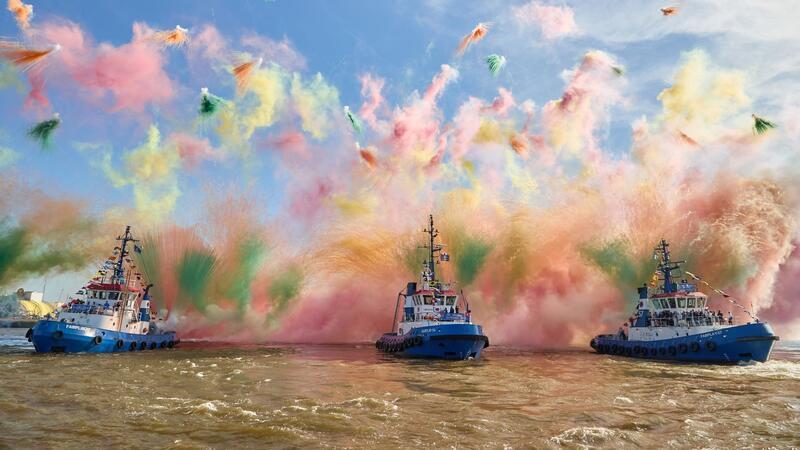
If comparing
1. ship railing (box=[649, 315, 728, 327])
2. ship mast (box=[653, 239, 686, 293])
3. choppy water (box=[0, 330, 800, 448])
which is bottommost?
choppy water (box=[0, 330, 800, 448])

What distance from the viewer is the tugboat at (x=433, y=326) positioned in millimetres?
44938

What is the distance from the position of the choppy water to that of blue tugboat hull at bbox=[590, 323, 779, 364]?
8.32 meters

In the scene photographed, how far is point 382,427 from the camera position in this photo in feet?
52.1

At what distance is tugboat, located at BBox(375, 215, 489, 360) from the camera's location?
44.9 metres

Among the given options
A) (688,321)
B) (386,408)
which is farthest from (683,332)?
(386,408)

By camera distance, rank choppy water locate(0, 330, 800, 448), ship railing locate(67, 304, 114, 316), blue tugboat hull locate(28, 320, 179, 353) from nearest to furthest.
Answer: choppy water locate(0, 330, 800, 448) → blue tugboat hull locate(28, 320, 179, 353) → ship railing locate(67, 304, 114, 316)

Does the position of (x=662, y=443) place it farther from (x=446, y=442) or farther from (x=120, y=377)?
(x=120, y=377)

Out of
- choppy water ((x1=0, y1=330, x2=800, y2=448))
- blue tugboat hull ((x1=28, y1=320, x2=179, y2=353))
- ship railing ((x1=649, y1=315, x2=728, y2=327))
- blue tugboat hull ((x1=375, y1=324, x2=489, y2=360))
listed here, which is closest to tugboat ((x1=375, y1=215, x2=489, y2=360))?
blue tugboat hull ((x1=375, y1=324, x2=489, y2=360))

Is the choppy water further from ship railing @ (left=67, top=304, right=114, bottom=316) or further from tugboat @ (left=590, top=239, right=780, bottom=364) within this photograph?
ship railing @ (left=67, top=304, right=114, bottom=316)

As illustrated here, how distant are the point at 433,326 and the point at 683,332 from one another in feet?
87.9

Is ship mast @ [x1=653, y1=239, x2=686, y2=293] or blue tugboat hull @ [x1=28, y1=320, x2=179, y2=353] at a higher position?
ship mast @ [x1=653, y1=239, x2=686, y2=293]

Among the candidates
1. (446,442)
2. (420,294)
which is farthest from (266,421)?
(420,294)

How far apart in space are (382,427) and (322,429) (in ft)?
6.91

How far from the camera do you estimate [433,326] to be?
153 ft
